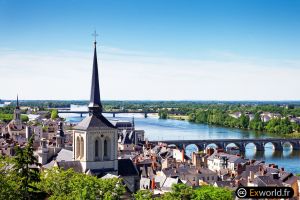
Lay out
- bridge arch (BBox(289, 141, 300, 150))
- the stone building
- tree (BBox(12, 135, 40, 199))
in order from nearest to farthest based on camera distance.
Answer: tree (BBox(12, 135, 40, 199))
the stone building
bridge arch (BBox(289, 141, 300, 150))

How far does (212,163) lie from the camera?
67625 mm

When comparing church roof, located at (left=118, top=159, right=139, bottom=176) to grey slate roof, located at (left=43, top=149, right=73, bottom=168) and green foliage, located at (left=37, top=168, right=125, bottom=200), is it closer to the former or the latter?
grey slate roof, located at (left=43, top=149, right=73, bottom=168)

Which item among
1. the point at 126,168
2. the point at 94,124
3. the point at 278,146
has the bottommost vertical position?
the point at 278,146

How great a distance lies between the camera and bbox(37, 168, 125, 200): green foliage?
2739cm

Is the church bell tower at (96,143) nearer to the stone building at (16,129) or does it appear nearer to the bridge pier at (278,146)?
the stone building at (16,129)

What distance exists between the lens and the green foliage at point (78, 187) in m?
27.4

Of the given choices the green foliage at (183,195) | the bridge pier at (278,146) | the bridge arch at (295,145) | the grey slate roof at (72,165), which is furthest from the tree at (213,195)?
the bridge arch at (295,145)

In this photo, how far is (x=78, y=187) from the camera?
27938 millimetres

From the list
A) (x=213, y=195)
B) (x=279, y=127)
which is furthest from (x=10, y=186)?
(x=279, y=127)

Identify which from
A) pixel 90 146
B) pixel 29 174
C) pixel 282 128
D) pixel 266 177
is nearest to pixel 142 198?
pixel 29 174

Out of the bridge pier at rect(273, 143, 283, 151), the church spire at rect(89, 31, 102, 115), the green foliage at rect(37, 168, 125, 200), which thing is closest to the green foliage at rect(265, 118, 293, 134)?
the bridge pier at rect(273, 143, 283, 151)

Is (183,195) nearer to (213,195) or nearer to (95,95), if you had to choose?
(213,195)

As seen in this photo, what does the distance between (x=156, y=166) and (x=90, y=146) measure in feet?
76.0

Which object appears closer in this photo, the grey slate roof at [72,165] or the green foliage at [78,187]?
the green foliage at [78,187]
